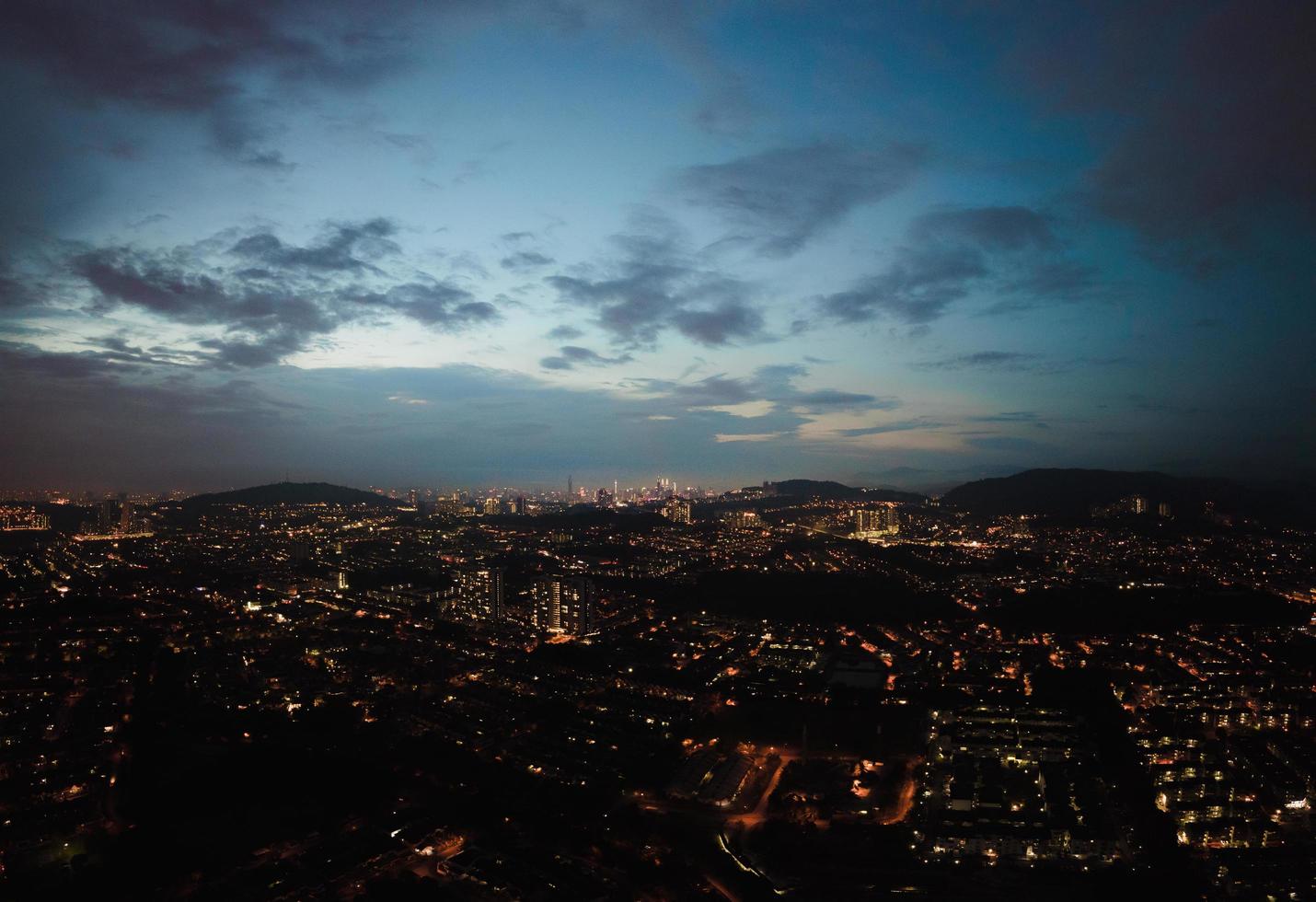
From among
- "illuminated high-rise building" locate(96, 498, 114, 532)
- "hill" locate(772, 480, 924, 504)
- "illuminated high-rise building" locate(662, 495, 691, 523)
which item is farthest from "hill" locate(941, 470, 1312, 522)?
"illuminated high-rise building" locate(96, 498, 114, 532)

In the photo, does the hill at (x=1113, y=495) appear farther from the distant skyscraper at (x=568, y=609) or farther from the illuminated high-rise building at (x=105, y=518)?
the illuminated high-rise building at (x=105, y=518)

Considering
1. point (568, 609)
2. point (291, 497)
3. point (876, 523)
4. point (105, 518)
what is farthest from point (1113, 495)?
point (105, 518)

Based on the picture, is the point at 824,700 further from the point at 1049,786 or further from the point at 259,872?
the point at 259,872

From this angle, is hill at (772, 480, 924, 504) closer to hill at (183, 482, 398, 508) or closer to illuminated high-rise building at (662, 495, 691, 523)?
illuminated high-rise building at (662, 495, 691, 523)

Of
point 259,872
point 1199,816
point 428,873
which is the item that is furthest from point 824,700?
point 259,872

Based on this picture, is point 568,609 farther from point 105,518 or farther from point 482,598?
point 105,518

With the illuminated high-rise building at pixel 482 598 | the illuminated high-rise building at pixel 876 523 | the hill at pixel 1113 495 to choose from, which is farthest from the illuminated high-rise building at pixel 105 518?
the hill at pixel 1113 495
